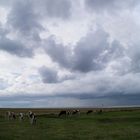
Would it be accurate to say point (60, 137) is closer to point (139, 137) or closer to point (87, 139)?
point (87, 139)

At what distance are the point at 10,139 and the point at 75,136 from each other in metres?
6.56

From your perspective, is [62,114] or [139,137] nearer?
[139,137]

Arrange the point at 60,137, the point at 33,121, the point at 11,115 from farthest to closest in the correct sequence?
the point at 11,115
the point at 33,121
the point at 60,137

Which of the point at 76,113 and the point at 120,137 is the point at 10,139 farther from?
the point at 76,113

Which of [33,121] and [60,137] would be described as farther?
[33,121]

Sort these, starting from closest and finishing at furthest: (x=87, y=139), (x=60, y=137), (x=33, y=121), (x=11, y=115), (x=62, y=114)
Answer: (x=87, y=139) < (x=60, y=137) < (x=33, y=121) < (x=11, y=115) < (x=62, y=114)

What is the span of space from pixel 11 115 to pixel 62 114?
17.7 m

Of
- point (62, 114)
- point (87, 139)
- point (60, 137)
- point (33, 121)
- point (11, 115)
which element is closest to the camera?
point (87, 139)

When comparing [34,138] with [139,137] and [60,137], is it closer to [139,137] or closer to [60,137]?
[60,137]

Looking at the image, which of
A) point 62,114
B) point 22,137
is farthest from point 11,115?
point 22,137

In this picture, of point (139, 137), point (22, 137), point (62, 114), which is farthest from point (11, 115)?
point (139, 137)

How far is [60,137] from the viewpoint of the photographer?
1435 inches

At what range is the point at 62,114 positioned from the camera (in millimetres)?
89250

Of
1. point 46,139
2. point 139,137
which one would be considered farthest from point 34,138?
point 139,137
